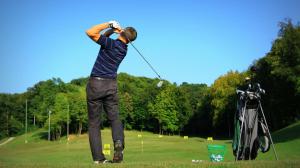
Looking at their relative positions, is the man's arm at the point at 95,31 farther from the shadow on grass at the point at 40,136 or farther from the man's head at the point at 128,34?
the shadow on grass at the point at 40,136

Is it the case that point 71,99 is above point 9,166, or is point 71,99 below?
above

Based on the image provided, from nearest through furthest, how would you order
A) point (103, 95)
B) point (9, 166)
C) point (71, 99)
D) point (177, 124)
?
point (9, 166) < point (103, 95) < point (71, 99) < point (177, 124)

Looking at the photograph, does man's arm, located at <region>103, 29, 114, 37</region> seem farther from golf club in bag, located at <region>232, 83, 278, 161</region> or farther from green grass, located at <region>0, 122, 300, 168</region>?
golf club in bag, located at <region>232, 83, 278, 161</region>

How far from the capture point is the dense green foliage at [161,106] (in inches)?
2982

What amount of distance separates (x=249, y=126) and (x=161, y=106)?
106054mm

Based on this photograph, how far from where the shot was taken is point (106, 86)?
9305 mm

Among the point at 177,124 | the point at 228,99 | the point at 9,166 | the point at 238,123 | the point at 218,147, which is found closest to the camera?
the point at 9,166

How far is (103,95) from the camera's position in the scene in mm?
9281

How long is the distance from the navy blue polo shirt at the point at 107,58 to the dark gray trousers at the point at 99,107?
150 mm

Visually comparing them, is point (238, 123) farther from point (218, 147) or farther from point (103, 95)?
point (103, 95)

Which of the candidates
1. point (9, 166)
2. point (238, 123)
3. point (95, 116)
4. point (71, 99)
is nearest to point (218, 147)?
point (238, 123)

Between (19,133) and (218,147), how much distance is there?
126m

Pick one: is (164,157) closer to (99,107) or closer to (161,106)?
(99,107)

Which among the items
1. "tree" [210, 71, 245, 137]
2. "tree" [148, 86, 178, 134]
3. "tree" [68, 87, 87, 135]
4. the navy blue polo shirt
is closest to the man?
the navy blue polo shirt
